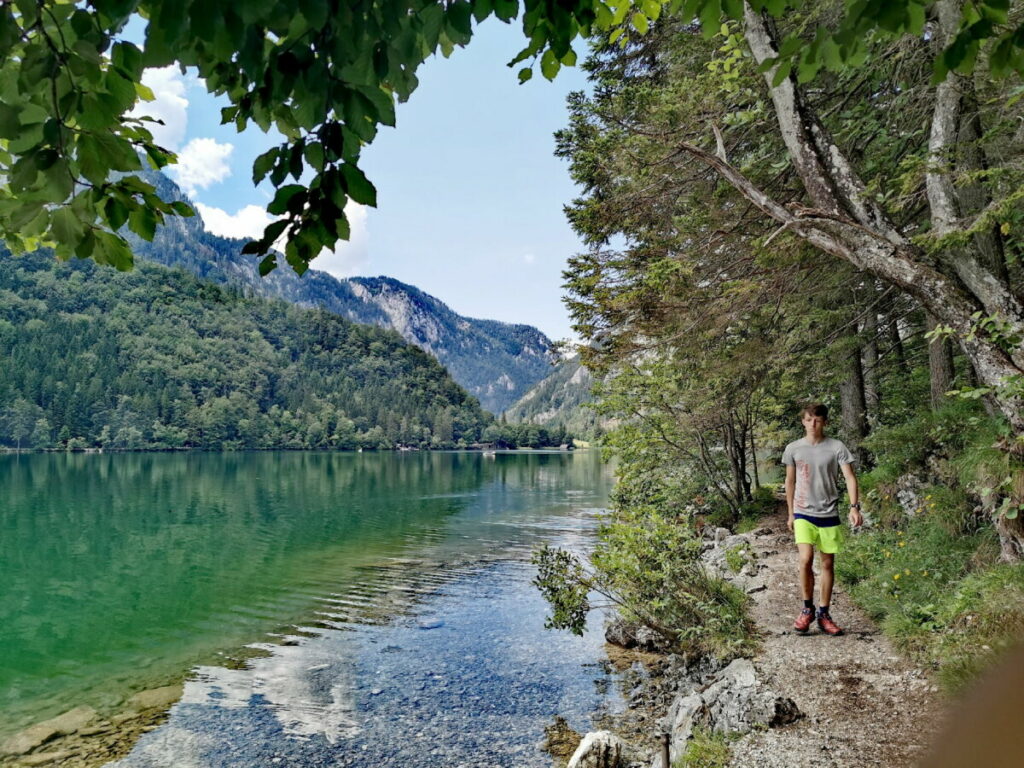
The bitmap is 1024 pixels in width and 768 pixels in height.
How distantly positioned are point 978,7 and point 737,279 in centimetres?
697

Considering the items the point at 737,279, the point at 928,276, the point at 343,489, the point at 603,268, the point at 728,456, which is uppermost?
the point at 603,268

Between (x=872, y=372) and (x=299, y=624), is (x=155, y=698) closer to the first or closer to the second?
(x=299, y=624)

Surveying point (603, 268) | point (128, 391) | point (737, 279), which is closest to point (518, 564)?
point (603, 268)

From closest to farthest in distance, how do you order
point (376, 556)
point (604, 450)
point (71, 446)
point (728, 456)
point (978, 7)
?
point (978, 7) → point (604, 450) → point (728, 456) → point (376, 556) → point (71, 446)

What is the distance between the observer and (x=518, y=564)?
1950 cm

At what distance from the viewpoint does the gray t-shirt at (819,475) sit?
634 cm

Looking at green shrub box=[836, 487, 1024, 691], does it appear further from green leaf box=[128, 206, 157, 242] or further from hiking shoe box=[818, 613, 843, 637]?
green leaf box=[128, 206, 157, 242]

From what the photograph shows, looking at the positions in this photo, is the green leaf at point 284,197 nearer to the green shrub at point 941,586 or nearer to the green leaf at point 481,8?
the green leaf at point 481,8

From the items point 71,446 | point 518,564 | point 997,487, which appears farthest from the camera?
point 71,446

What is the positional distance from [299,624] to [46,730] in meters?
5.28

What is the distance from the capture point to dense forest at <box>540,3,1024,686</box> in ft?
18.9

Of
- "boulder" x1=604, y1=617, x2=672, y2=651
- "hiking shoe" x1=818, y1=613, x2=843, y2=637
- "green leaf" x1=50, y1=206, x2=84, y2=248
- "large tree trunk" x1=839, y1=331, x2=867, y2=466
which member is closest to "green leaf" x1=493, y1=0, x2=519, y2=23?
"green leaf" x1=50, y1=206, x2=84, y2=248

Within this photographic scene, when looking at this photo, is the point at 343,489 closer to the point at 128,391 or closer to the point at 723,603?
the point at 723,603

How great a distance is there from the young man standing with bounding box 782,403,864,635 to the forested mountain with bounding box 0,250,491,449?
467ft
